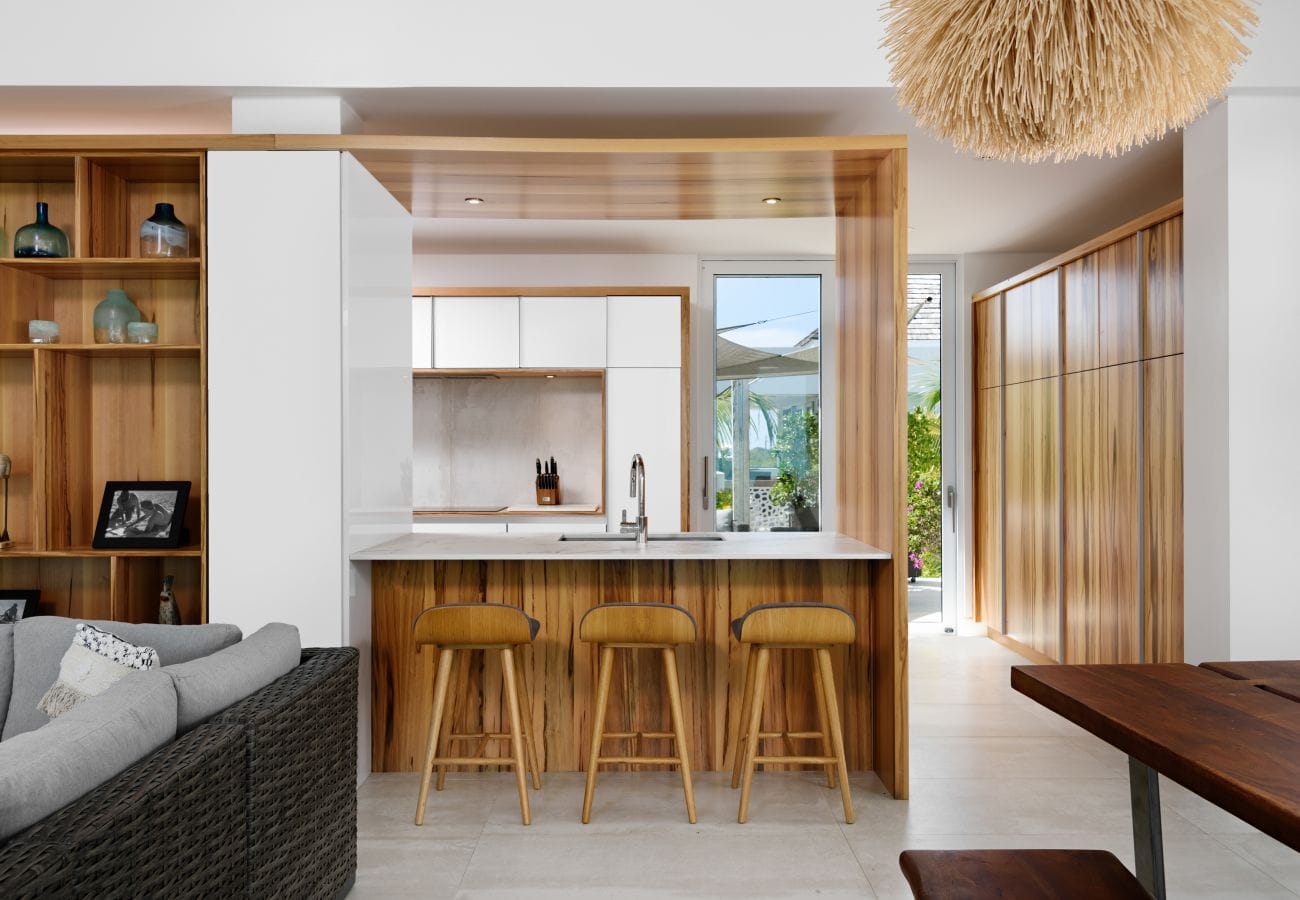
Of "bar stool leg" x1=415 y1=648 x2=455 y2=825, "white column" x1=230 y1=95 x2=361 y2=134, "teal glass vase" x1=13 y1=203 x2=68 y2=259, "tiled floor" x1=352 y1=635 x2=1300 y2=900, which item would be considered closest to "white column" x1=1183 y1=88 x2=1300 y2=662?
"tiled floor" x1=352 y1=635 x2=1300 y2=900

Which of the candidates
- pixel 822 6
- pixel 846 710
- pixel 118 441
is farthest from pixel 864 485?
pixel 118 441

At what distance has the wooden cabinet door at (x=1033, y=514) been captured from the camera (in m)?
4.83

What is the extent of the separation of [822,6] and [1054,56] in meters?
2.22

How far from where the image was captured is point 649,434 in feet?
18.7

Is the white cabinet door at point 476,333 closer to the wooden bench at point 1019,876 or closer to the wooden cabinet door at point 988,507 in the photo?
the wooden cabinet door at point 988,507

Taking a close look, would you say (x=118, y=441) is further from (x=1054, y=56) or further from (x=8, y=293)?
(x=1054, y=56)

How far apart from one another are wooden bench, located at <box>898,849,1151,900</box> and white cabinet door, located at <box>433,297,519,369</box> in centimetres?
466

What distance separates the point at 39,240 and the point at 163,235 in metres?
0.44

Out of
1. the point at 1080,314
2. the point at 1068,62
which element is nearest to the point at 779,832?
the point at 1068,62

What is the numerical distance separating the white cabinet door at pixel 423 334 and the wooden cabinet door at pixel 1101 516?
390cm

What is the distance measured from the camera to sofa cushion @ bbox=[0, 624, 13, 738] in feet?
6.98

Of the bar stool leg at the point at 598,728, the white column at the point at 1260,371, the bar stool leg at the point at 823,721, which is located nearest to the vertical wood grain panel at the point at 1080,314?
the white column at the point at 1260,371

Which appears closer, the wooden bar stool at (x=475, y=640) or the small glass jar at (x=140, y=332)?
the wooden bar stool at (x=475, y=640)

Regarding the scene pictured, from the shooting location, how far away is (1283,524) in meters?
3.11
